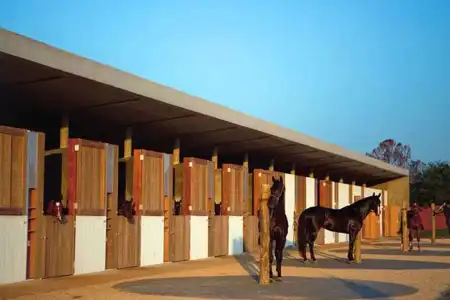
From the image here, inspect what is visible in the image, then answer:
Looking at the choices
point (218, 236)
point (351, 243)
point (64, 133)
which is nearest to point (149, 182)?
point (64, 133)

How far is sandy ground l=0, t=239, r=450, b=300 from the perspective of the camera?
11.4m

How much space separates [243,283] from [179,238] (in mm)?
6038

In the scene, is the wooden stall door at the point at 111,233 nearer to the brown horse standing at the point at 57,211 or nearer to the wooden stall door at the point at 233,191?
the brown horse standing at the point at 57,211

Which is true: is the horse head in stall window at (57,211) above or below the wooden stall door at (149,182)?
below

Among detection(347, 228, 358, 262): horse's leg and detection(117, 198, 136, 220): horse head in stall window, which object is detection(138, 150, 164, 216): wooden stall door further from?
detection(347, 228, 358, 262): horse's leg

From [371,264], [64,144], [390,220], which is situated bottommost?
→ [371,264]

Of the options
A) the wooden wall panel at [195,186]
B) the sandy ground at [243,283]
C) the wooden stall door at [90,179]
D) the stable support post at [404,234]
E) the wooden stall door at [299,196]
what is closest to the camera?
the sandy ground at [243,283]

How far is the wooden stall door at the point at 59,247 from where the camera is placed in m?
13.7

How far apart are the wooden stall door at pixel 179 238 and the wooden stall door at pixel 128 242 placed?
175cm

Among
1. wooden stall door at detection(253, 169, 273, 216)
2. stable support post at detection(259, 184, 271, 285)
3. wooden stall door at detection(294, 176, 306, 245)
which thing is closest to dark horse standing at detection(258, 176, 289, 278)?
stable support post at detection(259, 184, 271, 285)

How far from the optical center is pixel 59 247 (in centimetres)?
1400

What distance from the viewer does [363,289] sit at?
1237 cm

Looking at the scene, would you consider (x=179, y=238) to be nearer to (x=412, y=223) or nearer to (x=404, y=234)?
(x=404, y=234)

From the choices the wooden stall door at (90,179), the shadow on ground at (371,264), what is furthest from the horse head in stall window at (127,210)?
the shadow on ground at (371,264)
